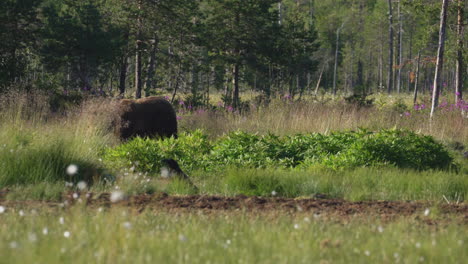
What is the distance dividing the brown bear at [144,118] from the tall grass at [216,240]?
6176mm

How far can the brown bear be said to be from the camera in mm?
11008

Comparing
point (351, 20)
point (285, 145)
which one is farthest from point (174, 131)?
point (351, 20)

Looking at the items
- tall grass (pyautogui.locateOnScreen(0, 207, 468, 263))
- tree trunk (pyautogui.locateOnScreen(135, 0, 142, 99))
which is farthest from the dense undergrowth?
tree trunk (pyautogui.locateOnScreen(135, 0, 142, 99))

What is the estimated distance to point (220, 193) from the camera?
681 centimetres

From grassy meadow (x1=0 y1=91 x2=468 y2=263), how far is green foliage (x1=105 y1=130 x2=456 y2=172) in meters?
0.04

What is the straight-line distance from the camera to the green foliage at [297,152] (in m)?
8.38

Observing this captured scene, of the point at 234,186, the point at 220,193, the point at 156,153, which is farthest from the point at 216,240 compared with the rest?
the point at 156,153

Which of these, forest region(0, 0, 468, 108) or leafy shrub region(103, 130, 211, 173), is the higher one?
forest region(0, 0, 468, 108)

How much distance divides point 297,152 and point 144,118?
3.44 metres

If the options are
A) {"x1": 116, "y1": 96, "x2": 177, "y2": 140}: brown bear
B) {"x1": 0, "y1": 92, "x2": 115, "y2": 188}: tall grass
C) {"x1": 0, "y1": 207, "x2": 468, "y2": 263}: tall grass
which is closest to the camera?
{"x1": 0, "y1": 207, "x2": 468, "y2": 263}: tall grass

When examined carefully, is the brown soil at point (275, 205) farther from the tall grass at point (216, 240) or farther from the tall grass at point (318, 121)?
the tall grass at point (318, 121)

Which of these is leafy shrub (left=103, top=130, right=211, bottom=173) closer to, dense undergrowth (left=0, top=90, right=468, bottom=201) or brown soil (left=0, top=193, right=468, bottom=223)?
dense undergrowth (left=0, top=90, right=468, bottom=201)

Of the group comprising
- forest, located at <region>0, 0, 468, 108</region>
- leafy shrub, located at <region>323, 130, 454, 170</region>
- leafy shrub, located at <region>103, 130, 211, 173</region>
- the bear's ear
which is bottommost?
leafy shrub, located at <region>103, 130, 211, 173</region>

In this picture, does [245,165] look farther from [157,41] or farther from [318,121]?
[157,41]
